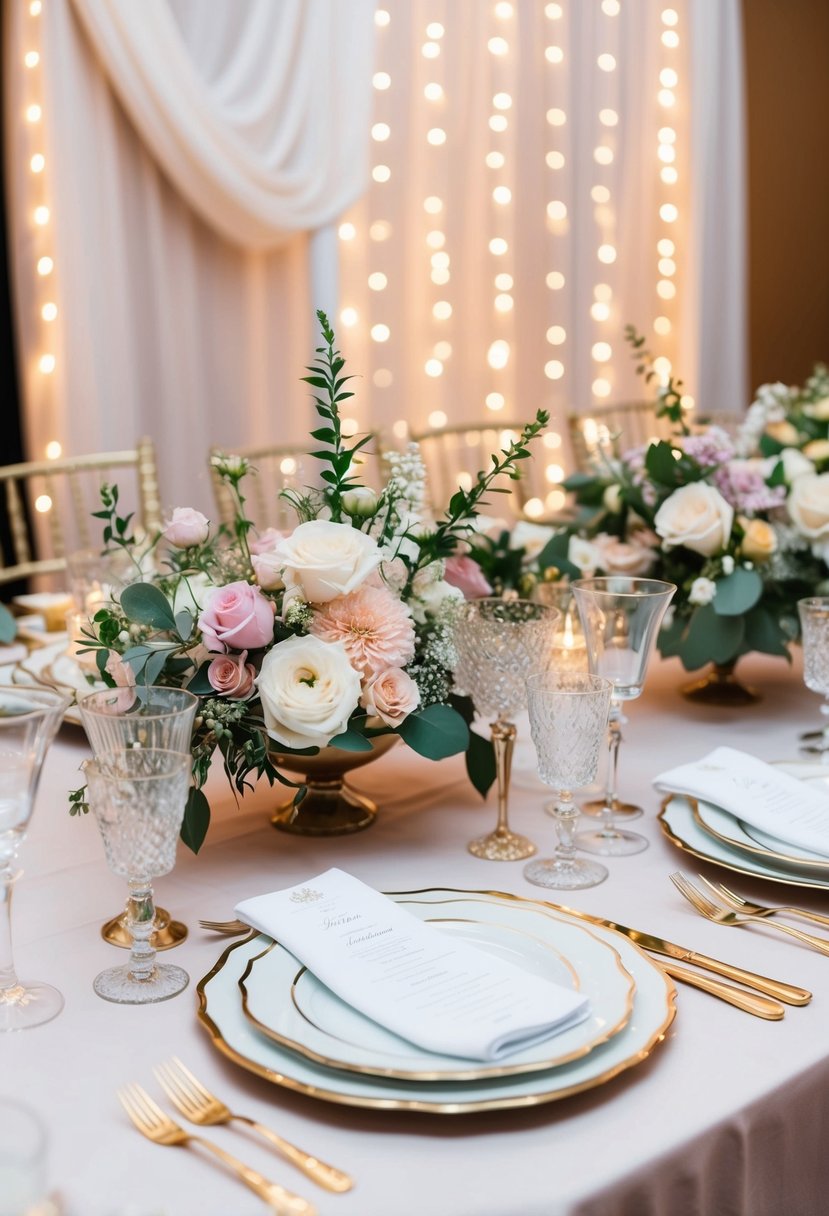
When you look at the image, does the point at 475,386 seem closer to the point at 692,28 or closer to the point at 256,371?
the point at 256,371

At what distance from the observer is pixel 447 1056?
0.77m

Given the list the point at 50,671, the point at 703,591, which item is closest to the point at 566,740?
the point at 703,591

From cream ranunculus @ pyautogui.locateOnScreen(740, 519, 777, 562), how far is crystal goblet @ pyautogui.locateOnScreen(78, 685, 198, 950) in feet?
2.79

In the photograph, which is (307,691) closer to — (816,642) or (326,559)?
(326,559)

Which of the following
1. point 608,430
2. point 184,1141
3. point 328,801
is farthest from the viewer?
point 608,430

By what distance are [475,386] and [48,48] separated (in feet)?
5.26

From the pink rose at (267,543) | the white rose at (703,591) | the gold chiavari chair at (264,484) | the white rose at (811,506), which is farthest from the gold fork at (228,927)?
the gold chiavari chair at (264,484)

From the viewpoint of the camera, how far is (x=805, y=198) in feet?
17.7

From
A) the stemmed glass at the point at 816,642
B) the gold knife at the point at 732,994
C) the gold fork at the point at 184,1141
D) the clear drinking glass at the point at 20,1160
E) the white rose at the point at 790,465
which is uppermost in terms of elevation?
the white rose at the point at 790,465

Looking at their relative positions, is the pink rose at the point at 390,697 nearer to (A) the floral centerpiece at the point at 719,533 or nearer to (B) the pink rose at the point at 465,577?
(B) the pink rose at the point at 465,577

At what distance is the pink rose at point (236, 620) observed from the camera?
3.55ft

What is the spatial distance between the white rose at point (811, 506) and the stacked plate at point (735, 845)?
0.48 m

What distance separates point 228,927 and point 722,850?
44 cm

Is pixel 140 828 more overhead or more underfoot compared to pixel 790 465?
more underfoot
